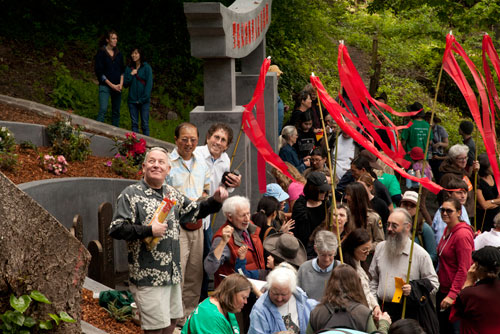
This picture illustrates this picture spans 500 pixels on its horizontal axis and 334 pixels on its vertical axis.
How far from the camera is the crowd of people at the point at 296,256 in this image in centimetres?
519

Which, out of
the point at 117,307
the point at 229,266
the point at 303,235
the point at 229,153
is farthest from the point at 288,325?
the point at 229,153

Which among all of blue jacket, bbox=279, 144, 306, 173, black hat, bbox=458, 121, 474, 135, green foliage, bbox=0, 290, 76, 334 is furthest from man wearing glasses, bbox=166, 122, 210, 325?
black hat, bbox=458, 121, 474, 135

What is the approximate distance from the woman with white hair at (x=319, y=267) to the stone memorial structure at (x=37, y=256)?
211 centimetres

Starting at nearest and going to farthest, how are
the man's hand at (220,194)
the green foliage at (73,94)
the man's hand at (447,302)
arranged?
the man's hand at (220,194) < the man's hand at (447,302) < the green foliage at (73,94)

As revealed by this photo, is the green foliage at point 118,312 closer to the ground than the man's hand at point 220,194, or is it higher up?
closer to the ground

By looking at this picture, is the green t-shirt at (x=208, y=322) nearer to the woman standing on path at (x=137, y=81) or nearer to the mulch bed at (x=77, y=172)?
the mulch bed at (x=77, y=172)

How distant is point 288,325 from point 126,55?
12916mm

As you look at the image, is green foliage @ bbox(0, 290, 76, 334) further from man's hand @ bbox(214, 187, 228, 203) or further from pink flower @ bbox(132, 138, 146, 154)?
pink flower @ bbox(132, 138, 146, 154)

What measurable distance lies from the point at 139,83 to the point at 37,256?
851 cm

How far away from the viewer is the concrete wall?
26.3ft

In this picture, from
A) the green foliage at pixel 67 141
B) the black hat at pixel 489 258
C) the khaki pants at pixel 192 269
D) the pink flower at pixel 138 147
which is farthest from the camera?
the pink flower at pixel 138 147

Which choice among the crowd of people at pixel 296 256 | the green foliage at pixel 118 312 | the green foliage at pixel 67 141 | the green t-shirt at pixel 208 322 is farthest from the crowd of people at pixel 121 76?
the green t-shirt at pixel 208 322

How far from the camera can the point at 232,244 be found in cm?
646

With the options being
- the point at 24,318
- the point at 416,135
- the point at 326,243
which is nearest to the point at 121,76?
the point at 416,135
